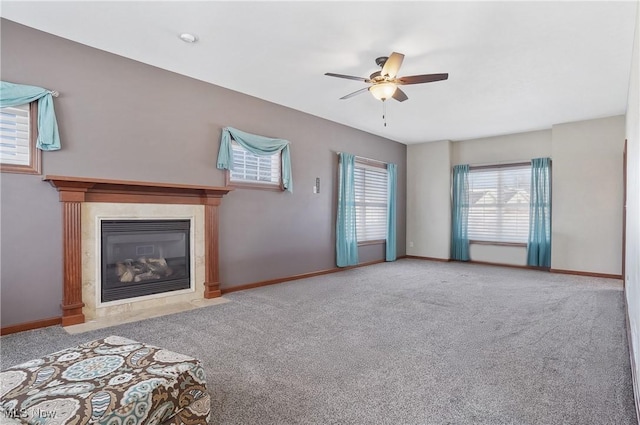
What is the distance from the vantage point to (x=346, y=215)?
629cm

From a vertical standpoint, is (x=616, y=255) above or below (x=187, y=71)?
below

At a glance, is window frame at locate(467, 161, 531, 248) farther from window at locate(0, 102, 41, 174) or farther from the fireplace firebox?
window at locate(0, 102, 41, 174)

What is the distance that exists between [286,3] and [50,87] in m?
2.39

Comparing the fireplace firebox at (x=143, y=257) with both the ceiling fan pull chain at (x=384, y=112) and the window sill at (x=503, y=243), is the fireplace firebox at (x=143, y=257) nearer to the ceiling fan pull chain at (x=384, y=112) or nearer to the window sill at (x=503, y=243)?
the ceiling fan pull chain at (x=384, y=112)

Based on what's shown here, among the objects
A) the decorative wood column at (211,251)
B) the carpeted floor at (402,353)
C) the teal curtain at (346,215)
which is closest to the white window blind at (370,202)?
the teal curtain at (346,215)

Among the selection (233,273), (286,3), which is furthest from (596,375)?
(233,273)

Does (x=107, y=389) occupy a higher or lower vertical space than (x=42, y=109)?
lower

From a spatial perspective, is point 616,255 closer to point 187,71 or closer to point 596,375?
point 596,375

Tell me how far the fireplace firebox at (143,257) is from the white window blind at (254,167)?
106 centimetres

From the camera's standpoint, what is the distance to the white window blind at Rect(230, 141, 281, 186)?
4781 mm

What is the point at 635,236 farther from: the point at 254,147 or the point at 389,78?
the point at 254,147

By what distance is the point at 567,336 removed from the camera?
301 cm

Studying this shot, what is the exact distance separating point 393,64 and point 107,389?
3159 mm

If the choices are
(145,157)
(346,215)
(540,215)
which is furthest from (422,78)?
(540,215)
